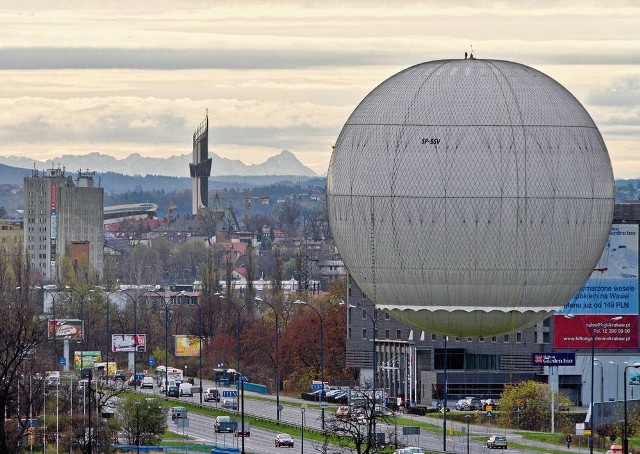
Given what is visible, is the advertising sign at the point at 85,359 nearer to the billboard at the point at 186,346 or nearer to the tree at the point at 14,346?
the tree at the point at 14,346

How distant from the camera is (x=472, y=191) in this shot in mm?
69375

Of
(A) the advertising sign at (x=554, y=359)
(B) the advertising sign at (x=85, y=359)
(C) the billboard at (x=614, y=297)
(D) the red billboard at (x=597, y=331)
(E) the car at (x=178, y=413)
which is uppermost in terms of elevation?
(C) the billboard at (x=614, y=297)

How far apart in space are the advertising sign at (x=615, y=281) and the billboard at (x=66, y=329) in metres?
37.9

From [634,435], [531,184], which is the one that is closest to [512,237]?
[531,184]

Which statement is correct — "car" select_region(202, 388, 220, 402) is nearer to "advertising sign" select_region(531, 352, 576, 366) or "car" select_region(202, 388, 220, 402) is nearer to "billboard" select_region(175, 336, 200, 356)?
"advertising sign" select_region(531, 352, 576, 366)

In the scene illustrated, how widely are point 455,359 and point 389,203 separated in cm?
6925

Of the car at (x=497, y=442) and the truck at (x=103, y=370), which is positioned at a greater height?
the truck at (x=103, y=370)

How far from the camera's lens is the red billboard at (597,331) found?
134m

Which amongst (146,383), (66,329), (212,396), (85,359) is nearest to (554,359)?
(212,396)

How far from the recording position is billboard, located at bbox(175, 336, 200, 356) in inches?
6088

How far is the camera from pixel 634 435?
368 ft

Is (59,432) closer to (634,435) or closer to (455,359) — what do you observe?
(634,435)

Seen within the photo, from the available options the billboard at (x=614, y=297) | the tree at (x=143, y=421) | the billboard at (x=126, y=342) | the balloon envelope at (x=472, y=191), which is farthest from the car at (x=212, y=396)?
the balloon envelope at (x=472, y=191)

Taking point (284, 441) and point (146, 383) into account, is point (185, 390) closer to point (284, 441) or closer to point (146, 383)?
point (146, 383)
